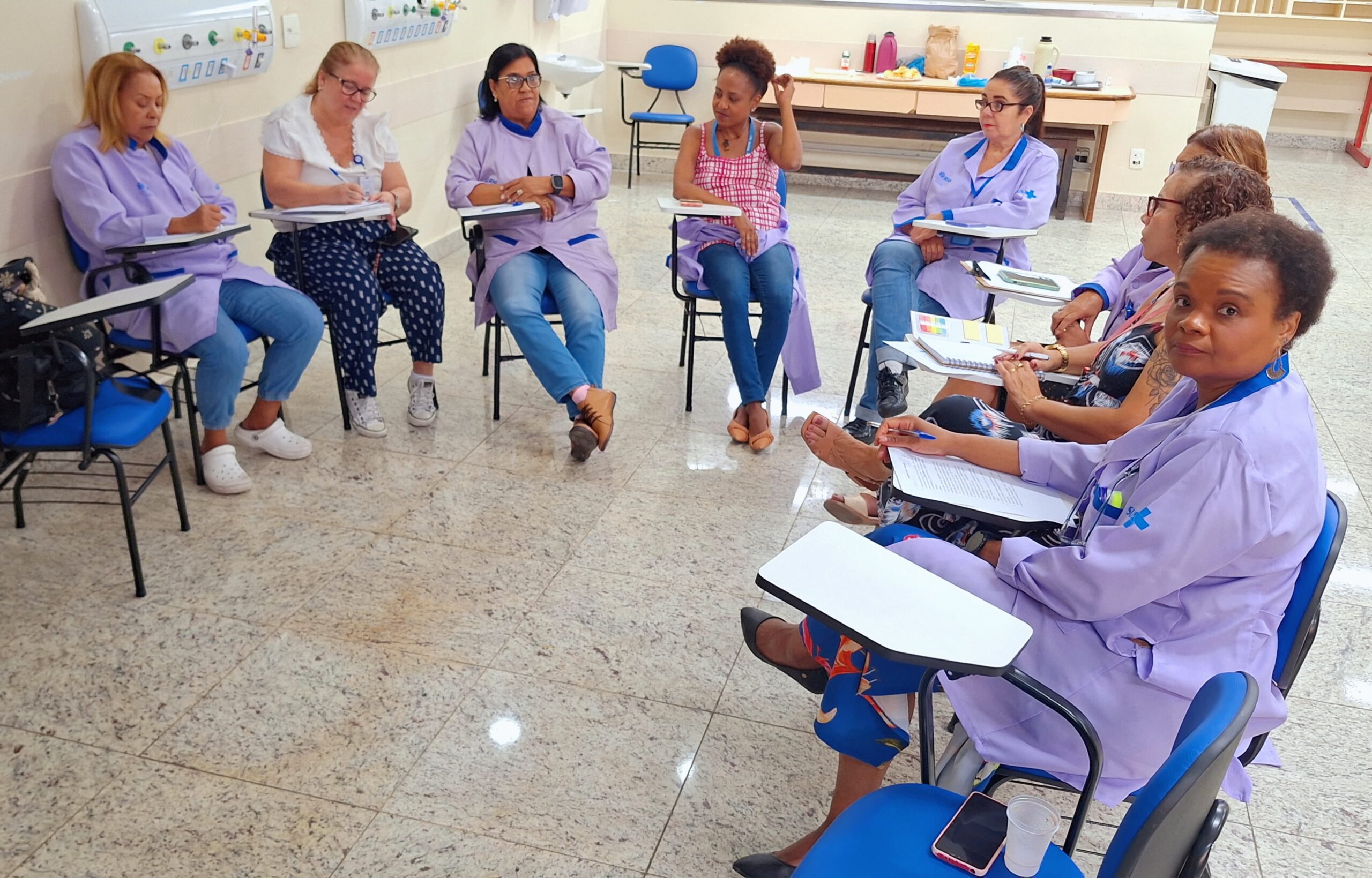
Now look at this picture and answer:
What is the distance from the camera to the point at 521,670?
238cm

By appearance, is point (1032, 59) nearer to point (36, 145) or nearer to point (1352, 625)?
point (1352, 625)

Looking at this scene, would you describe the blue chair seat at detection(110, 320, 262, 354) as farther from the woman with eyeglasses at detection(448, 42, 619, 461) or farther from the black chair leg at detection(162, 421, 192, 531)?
the woman with eyeglasses at detection(448, 42, 619, 461)

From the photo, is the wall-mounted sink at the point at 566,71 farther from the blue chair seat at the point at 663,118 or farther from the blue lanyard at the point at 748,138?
the blue lanyard at the point at 748,138

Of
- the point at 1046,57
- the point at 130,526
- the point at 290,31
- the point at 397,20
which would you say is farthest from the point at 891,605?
the point at 1046,57

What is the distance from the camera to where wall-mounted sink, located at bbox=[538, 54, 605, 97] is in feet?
19.9

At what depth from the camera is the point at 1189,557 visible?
1447 mm

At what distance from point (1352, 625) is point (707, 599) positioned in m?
1.60

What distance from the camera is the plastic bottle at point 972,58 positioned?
698cm

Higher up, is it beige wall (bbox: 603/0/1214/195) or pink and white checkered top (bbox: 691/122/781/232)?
beige wall (bbox: 603/0/1214/195)

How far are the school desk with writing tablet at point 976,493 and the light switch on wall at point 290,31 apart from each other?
300 centimetres

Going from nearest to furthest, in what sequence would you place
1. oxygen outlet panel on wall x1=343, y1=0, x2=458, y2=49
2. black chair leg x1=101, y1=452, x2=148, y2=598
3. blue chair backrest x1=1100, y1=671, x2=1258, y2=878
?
blue chair backrest x1=1100, y1=671, x2=1258, y2=878 < black chair leg x1=101, y1=452, x2=148, y2=598 < oxygen outlet panel on wall x1=343, y1=0, x2=458, y2=49

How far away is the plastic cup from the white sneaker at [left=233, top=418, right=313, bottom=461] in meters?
2.57

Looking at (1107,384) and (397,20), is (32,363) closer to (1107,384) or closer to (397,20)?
(1107,384)

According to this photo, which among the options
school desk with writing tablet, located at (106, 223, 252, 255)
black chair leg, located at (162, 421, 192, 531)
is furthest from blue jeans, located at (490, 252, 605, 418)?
black chair leg, located at (162, 421, 192, 531)
